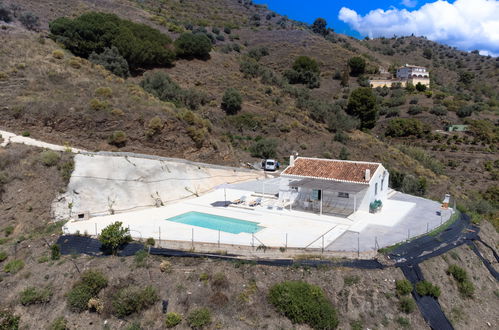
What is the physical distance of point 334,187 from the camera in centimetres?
1925

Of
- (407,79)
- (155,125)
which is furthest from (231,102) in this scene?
(407,79)

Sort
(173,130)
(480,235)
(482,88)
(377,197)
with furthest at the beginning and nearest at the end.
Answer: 1. (482,88)
2. (173,130)
3. (377,197)
4. (480,235)

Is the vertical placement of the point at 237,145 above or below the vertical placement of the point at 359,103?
below

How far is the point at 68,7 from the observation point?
52.2 m

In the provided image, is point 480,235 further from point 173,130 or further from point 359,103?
point 359,103

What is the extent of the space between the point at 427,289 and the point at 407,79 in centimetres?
6374

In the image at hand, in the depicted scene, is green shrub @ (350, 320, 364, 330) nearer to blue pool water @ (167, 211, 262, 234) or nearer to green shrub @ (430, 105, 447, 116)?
blue pool water @ (167, 211, 262, 234)

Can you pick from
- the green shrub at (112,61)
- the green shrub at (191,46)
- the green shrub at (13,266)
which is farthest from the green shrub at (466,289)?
the green shrub at (191,46)

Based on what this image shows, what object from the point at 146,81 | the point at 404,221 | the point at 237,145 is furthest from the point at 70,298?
the point at 146,81

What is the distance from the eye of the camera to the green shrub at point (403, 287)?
11930 millimetres

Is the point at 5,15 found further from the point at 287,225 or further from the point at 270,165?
the point at 287,225

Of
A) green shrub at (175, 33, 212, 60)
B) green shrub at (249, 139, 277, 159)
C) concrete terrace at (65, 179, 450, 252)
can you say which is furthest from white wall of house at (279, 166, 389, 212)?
green shrub at (175, 33, 212, 60)

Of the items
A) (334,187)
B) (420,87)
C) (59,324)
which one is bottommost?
(59,324)

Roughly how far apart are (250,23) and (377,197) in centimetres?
7589
